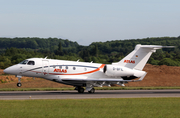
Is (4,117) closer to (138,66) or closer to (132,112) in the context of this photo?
(132,112)

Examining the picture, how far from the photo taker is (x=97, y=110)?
57.0ft

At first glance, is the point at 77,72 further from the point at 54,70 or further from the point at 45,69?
the point at 45,69

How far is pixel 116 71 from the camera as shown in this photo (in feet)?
113

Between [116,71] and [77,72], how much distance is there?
498 centimetres

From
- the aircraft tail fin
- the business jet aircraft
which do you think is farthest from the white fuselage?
the aircraft tail fin

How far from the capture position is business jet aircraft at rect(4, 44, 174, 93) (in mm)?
32438

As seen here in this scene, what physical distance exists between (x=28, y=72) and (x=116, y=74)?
1084cm

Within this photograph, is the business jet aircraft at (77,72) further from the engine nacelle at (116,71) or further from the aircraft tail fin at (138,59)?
the aircraft tail fin at (138,59)

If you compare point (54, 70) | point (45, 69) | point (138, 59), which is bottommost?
point (54, 70)

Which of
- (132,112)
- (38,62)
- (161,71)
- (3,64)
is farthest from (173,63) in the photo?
(132,112)

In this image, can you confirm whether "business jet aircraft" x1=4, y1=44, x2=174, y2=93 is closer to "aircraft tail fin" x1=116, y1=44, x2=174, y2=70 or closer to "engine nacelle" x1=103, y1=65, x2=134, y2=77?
"engine nacelle" x1=103, y1=65, x2=134, y2=77

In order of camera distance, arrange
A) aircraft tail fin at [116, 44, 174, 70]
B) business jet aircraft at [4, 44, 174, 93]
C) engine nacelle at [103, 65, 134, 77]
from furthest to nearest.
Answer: aircraft tail fin at [116, 44, 174, 70] → engine nacelle at [103, 65, 134, 77] → business jet aircraft at [4, 44, 174, 93]

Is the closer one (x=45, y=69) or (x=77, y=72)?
(x=45, y=69)

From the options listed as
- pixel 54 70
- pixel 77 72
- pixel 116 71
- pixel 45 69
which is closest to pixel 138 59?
pixel 116 71
